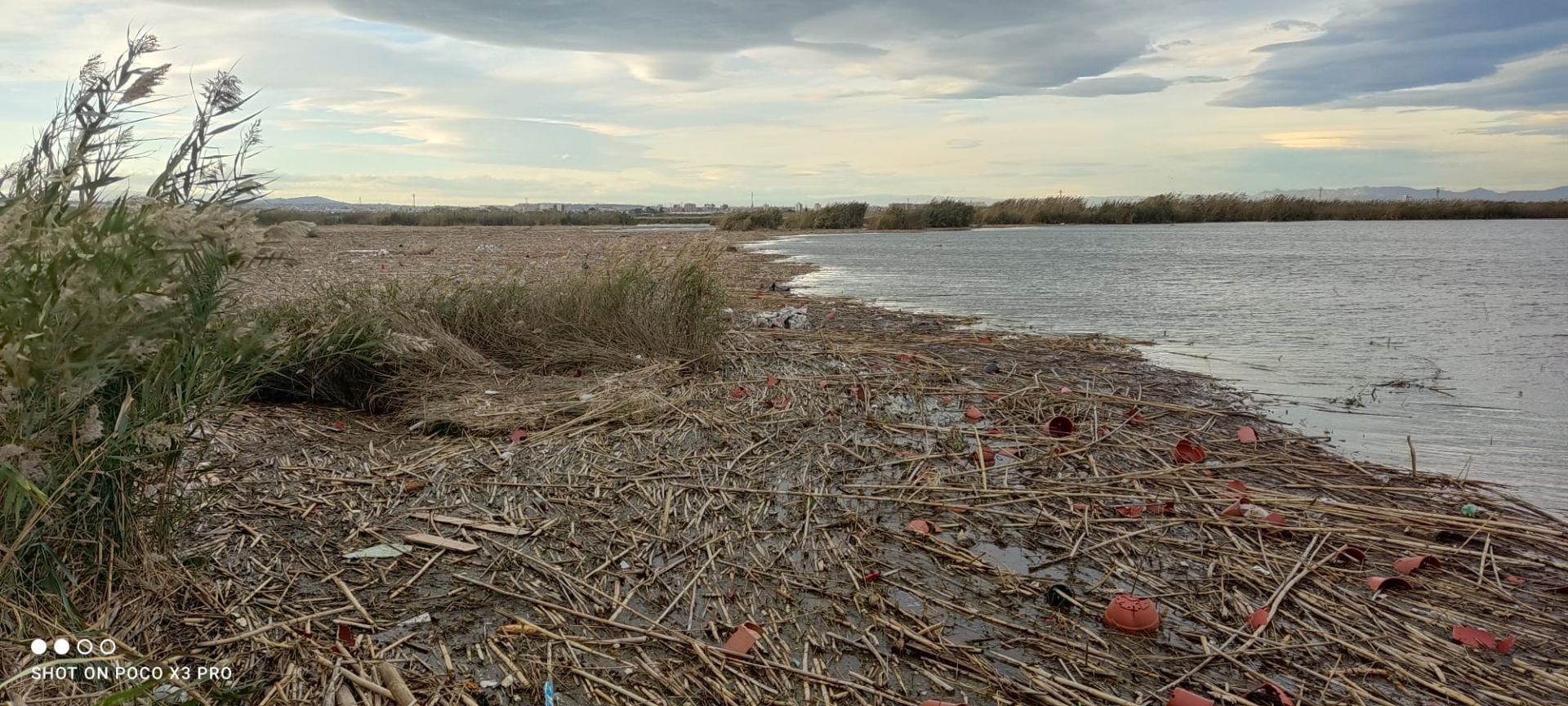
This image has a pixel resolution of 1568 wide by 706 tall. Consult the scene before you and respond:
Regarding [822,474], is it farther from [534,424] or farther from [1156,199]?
[1156,199]

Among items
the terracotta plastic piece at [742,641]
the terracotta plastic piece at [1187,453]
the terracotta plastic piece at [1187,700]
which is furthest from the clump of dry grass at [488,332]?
the terracotta plastic piece at [1187,700]

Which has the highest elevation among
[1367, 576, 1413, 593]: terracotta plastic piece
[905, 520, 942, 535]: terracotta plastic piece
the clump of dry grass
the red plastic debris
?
the clump of dry grass

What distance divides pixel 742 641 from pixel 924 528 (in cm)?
121

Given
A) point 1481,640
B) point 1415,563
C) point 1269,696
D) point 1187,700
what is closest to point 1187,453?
point 1415,563

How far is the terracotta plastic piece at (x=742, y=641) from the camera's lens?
8.47 ft

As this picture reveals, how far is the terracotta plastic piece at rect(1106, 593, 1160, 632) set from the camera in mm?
2801

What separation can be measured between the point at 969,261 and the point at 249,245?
21316 millimetres

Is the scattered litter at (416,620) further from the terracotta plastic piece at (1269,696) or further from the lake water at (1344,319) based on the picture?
the lake water at (1344,319)

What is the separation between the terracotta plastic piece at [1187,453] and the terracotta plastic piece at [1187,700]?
8.19 ft

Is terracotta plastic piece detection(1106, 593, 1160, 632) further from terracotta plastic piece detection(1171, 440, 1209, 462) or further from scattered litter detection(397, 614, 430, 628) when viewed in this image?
Answer: scattered litter detection(397, 614, 430, 628)

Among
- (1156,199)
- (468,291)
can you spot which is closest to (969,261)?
(468,291)

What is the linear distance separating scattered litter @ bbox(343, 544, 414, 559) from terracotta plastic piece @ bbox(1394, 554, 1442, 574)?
150 inches

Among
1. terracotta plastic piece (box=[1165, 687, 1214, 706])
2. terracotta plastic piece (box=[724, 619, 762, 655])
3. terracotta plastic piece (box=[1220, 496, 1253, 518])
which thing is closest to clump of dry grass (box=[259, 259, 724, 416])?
terracotta plastic piece (box=[724, 619, 762, 655])

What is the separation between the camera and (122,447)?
234 centimetres
